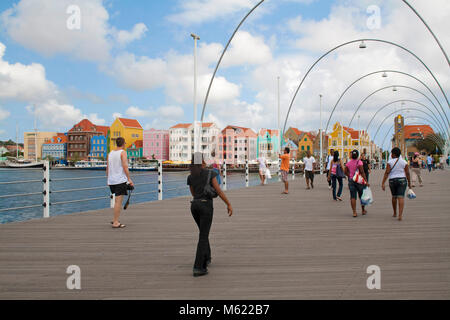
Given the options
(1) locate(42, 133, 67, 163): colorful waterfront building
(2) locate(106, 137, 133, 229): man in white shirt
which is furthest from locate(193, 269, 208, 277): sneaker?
(1) locate(42, 133, 67, 163): colorful waterfront building

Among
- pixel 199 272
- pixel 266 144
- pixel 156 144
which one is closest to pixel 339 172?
pixel 199 272

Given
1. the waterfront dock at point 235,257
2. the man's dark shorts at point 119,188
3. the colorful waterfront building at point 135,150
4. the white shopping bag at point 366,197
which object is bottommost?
the waterfront dock at point 235,257

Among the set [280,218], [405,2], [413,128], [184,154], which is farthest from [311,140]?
[280,218]

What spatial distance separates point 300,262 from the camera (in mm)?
5934

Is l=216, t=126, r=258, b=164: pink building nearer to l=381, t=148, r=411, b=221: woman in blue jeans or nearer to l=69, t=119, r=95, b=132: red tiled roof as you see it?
l=69, t=119, r=95, b=132: red tiled roof

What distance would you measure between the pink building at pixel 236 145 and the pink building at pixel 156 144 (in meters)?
18.4

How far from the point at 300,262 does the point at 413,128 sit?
17836 cm

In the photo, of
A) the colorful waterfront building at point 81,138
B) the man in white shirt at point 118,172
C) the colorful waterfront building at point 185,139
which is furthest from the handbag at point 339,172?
the colorful waterfront building at point 81,138

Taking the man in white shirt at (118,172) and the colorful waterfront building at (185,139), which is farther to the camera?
the colorful waterfront building at (185,139)

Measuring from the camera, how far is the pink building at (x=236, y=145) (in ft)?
381

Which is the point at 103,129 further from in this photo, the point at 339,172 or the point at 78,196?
→ the point at 339,172

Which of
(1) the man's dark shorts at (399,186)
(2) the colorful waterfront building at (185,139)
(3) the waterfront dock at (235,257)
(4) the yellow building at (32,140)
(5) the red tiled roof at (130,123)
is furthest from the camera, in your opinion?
(4) the yellow building at (32,140)

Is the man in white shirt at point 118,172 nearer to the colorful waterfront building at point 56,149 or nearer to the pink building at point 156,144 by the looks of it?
the pink building at point 156,144
